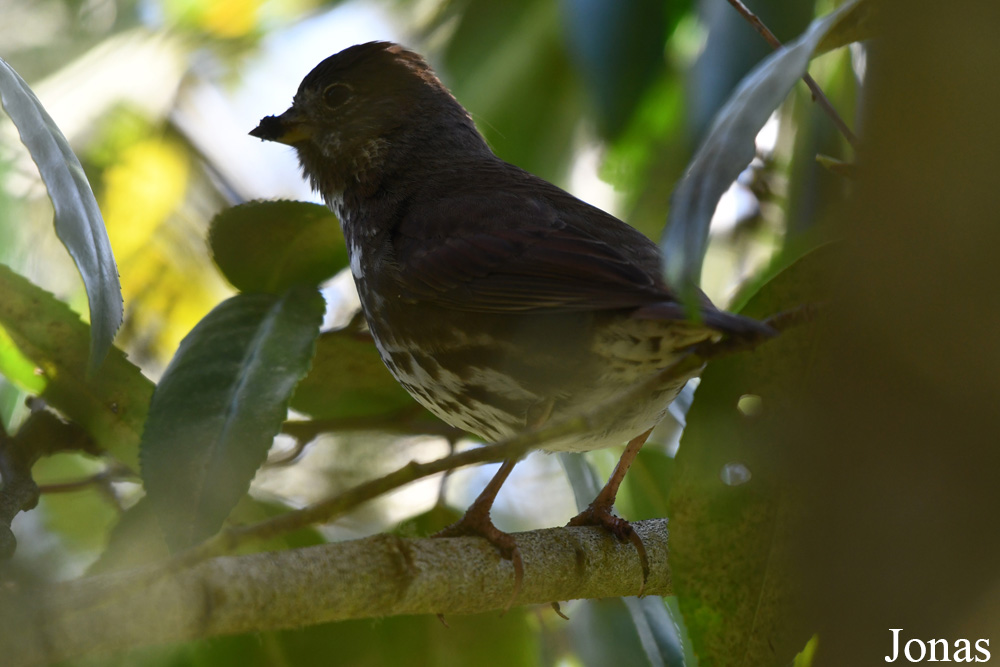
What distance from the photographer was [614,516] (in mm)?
2562

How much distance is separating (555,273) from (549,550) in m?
0.64

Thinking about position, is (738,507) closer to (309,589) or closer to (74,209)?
(309,589)

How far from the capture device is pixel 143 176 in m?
3.90

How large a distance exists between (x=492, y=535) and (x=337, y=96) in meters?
1.77

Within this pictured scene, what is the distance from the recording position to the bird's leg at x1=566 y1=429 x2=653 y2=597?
2.49m

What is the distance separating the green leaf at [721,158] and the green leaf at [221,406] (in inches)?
41.2

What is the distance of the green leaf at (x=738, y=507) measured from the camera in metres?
1.79

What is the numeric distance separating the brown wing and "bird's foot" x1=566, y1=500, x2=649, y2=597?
0.61 m

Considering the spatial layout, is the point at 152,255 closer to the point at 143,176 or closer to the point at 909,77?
the point at 143,176

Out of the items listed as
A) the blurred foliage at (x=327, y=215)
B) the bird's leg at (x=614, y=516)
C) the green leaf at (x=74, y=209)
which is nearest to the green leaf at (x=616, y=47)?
the blurred foliage at (x=327, y=215)

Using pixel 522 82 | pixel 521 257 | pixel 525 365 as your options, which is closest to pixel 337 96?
pixel 522 82

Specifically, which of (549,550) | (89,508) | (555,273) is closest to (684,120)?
(555,273)

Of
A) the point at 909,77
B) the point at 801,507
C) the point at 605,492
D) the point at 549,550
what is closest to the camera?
the point at 909,77

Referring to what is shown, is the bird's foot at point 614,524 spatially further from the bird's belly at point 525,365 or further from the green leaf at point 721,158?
the green leaf at point 721,158
